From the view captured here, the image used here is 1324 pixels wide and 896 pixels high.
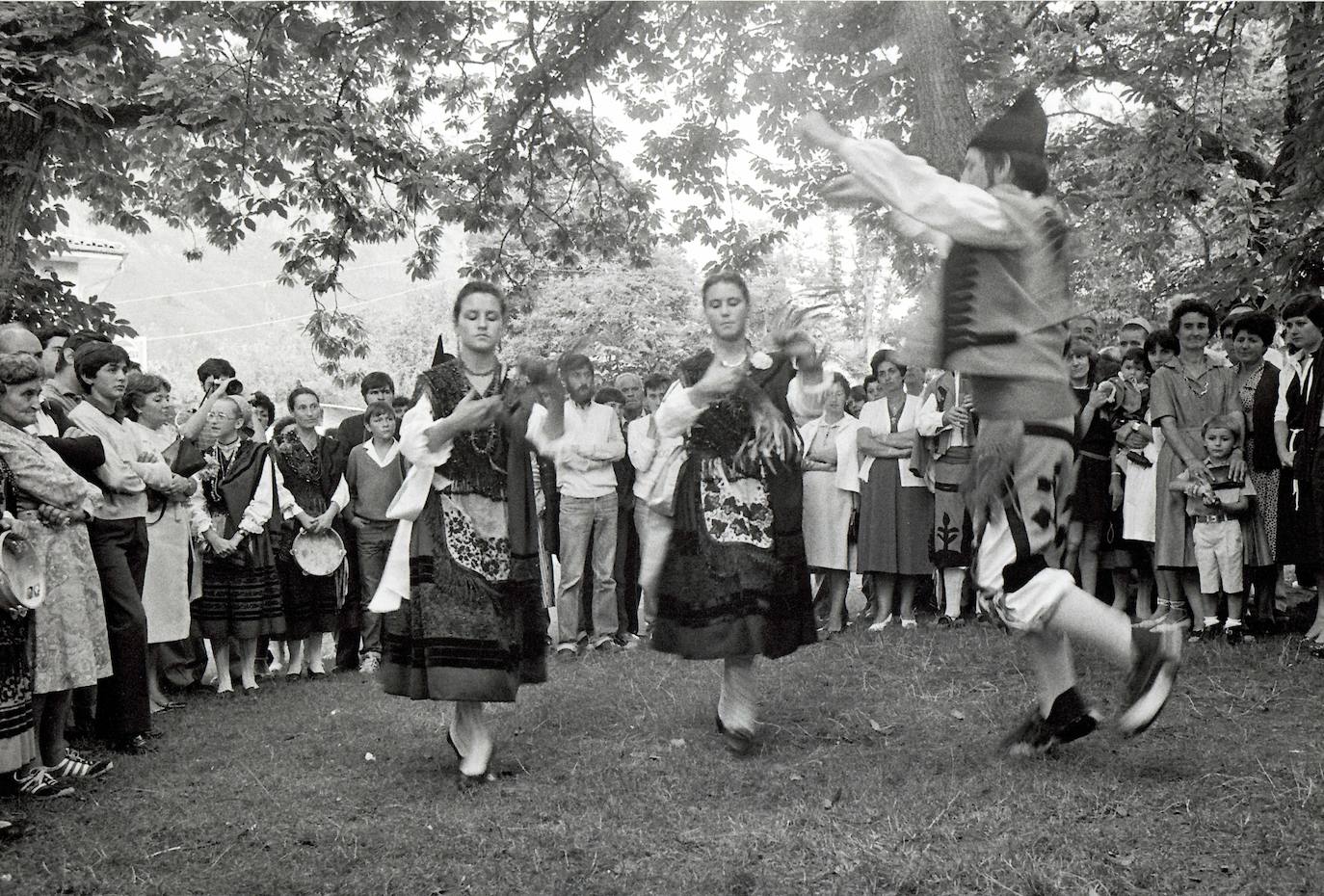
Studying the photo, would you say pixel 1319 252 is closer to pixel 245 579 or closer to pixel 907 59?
pixel 907 59

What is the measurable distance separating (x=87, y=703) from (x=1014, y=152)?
5474mm

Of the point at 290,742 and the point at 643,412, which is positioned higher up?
the point at 643,412

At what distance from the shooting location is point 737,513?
516 centimetres

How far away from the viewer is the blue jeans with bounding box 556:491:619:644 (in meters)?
8.66

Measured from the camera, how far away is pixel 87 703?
6.13 meters

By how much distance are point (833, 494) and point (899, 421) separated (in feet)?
2.70

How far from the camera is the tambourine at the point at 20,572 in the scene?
4539mm

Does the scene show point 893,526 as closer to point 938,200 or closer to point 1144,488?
point 1144,488

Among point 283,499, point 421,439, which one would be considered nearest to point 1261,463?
point 421,439

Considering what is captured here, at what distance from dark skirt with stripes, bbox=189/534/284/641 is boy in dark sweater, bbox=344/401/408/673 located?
83 cm

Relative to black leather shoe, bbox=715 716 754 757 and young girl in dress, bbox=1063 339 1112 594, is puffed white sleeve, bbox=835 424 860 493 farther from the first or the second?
black leather shoe, bbox=715 716 754 757

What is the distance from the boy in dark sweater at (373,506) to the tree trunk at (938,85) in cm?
455

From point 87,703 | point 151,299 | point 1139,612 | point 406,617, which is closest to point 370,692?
point 87,703

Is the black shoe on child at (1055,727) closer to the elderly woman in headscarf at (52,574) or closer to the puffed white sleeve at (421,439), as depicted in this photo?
the puffed white sleeve at (421,439)
